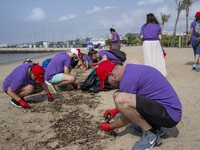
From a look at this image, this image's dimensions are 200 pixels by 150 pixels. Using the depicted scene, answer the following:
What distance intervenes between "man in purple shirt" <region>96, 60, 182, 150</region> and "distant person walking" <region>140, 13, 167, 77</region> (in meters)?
3.79

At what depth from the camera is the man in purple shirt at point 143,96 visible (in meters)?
2.92

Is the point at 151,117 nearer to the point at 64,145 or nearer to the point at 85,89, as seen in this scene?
the point at 64,145

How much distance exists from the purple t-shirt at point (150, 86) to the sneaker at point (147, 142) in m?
0.32

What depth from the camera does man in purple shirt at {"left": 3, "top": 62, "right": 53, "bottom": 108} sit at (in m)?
4.80

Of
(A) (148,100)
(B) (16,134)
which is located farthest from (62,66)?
(A) (148,100)

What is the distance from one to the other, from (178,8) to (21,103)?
29.7 metres

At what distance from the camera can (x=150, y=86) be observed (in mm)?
2943

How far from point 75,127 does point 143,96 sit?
1.38 metres

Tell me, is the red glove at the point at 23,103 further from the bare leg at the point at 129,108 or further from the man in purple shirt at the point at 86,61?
the man in purple shirt at the point at 86,61

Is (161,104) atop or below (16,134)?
atop

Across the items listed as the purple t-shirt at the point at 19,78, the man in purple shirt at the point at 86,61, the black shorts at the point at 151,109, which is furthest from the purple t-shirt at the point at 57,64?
the man in purple shirt at the point at 86,61

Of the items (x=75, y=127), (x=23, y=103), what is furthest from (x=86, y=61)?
(x=75, y=127)

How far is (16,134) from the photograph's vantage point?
3859 millimetres

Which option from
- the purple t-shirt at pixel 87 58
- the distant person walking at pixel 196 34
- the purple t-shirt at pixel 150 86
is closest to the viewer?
the purple t-shirt at pixel 150 86
